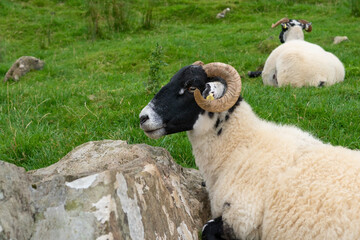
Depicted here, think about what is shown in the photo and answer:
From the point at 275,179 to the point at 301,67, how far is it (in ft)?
17.8

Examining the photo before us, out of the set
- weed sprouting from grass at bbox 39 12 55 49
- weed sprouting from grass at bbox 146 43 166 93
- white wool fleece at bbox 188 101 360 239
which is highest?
white wool fleece at bbox 188 101 360 239

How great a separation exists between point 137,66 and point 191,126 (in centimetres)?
854

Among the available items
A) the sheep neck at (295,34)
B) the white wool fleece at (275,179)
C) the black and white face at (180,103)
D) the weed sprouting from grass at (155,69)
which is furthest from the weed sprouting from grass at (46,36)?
the white wool fleece at (275,179)

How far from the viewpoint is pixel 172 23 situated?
19.8 meters

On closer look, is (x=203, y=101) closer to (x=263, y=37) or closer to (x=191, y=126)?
(x=191, y=126)

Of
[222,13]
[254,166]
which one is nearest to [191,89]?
[254,166]

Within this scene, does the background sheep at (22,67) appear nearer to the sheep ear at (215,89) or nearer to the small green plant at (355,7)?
the sheep ear at (215,89)

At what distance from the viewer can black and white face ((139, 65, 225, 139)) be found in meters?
3.69

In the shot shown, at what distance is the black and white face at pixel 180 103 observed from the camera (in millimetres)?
3690

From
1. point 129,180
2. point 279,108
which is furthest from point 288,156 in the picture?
point 279,108

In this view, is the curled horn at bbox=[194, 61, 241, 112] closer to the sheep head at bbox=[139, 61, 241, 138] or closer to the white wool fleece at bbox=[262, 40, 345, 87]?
the sheep head at bbox=[139, 61, 241, 138]

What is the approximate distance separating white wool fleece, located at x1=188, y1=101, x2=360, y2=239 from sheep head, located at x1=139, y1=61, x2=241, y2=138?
170mm

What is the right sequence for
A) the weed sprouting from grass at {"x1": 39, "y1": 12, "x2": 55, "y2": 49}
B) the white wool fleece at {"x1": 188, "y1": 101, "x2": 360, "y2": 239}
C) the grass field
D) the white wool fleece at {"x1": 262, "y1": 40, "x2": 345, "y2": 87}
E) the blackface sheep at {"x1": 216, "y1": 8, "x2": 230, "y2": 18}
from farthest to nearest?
the blackface sheep at {"x1": 216, "y1": 8, "x2": 230, "y2": 18} → the weed sprouting from grass at {"x1": 39, "y1": 12, "x2": 55, "y2": 49} → the white wool fleece at {"x1": 262, "y1": 40, "x2": 345, "y2": 87} → the grass field → the white wool fleece at {"x1": 188, "y1": 101, "x2": 360, "y2": 239}

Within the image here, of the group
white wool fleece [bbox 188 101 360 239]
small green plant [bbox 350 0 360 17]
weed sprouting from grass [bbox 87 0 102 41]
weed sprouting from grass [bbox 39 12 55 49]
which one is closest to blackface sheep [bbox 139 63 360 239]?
white wool fleece [bbox 188 101 360 239]
